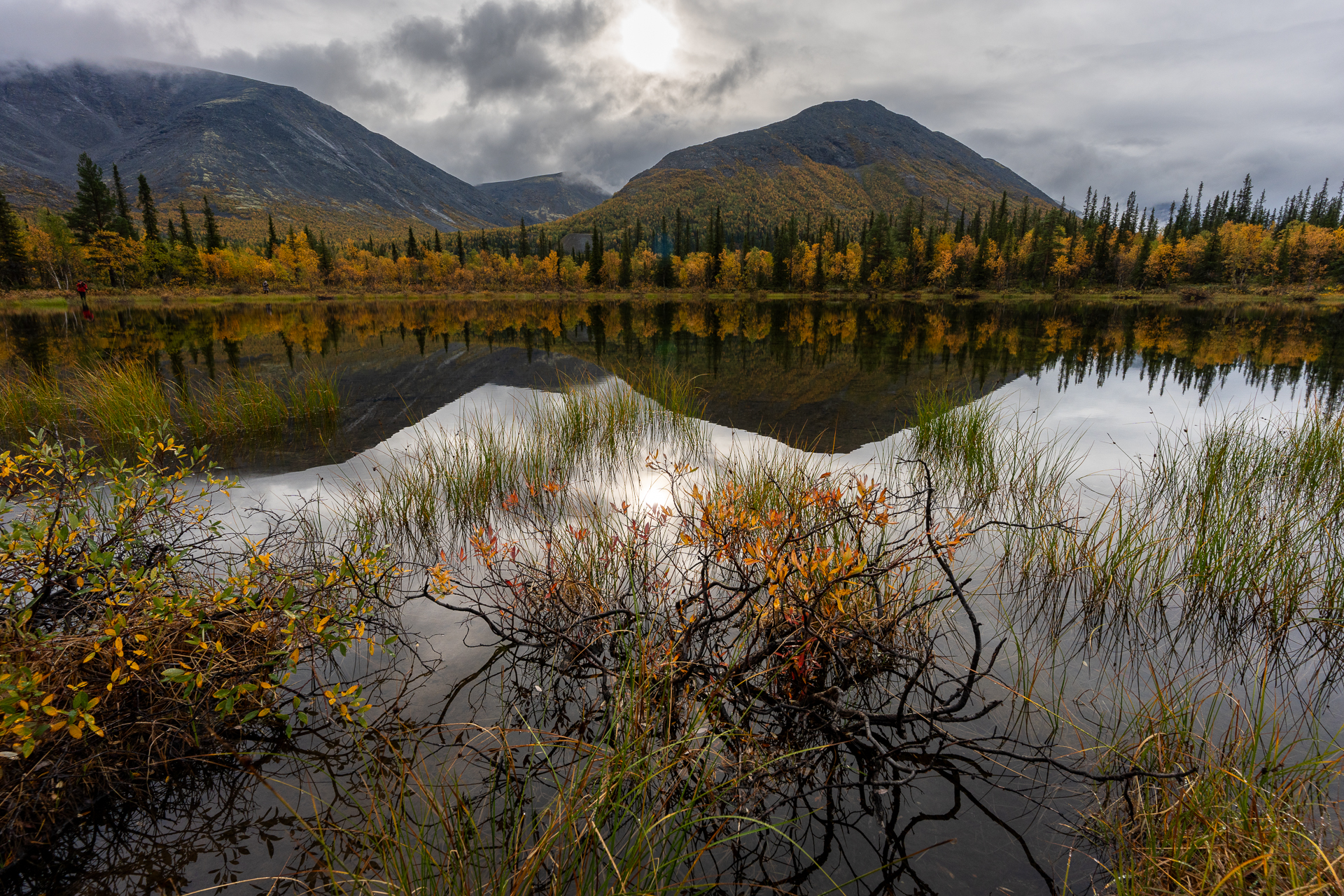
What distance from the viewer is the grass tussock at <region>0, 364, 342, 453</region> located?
9.24 meters

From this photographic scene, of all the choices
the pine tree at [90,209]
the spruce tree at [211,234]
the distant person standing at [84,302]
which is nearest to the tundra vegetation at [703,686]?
the distant person standing at [84,302]

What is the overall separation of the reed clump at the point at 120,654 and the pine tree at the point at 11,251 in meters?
84.3

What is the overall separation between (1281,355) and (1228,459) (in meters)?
19.1

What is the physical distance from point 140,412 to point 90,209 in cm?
8807

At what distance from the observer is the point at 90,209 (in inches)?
2633

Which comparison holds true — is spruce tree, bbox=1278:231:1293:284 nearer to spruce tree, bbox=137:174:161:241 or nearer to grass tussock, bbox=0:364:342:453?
grass tussock, bbox=0:364:342:453

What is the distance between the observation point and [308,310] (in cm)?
5097

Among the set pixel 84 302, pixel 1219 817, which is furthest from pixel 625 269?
pixel 1219 817

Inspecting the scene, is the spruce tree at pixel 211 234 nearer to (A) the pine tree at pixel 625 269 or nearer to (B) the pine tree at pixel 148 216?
(B) the pine tree at pixel 148 216

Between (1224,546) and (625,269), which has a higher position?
(625,269)

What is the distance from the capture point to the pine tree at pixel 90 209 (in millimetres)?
66125

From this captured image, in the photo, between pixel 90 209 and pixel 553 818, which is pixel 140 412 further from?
pixel 90 209

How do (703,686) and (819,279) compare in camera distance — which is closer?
(703,686)

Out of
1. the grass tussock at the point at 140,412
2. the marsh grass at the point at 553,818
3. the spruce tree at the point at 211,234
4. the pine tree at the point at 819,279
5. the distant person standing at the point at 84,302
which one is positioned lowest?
the marsh grass at the point at 553,818
